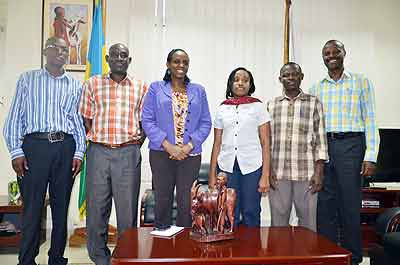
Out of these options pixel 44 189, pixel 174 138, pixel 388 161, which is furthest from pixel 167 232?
pixel 388 161

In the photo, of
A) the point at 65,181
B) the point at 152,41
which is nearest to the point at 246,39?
the point at 152,41

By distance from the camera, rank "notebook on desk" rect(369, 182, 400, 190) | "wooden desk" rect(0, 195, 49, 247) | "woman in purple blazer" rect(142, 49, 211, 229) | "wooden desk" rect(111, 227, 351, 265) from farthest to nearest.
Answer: "notebook on desk" rect(369, 182, 400, 190) < "wooden desk" rect(0, 195, 49, 247) < "woman in purple blazer" rect(142, 49, 211, 229) < "wooden desk" rect(111, 227, 351, 265)

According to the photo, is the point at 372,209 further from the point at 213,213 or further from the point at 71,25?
the point at 71,25

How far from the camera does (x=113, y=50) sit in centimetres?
278

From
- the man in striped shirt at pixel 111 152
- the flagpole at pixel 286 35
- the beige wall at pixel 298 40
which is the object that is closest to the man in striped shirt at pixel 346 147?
the flagpole at pixel 286 35

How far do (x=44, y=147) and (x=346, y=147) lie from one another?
6.54 ft

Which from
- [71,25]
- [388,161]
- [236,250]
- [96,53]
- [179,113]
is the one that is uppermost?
[71,25]

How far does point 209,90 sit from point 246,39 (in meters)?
0.68

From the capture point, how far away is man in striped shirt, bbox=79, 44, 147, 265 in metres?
2.65

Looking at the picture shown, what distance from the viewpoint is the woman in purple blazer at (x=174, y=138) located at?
261 centimetres

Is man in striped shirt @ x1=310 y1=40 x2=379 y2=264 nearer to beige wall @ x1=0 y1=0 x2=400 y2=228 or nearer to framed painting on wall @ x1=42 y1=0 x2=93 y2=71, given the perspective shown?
beige wall @ x1=0 y1=0 x2=400 y2=228

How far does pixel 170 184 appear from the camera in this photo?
2.63m

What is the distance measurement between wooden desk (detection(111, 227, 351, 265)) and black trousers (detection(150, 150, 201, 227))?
514mm

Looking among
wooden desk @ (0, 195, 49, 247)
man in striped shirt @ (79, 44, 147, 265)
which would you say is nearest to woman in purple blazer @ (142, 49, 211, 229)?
man in striped shirt @ (79, 44, 147, 265)
